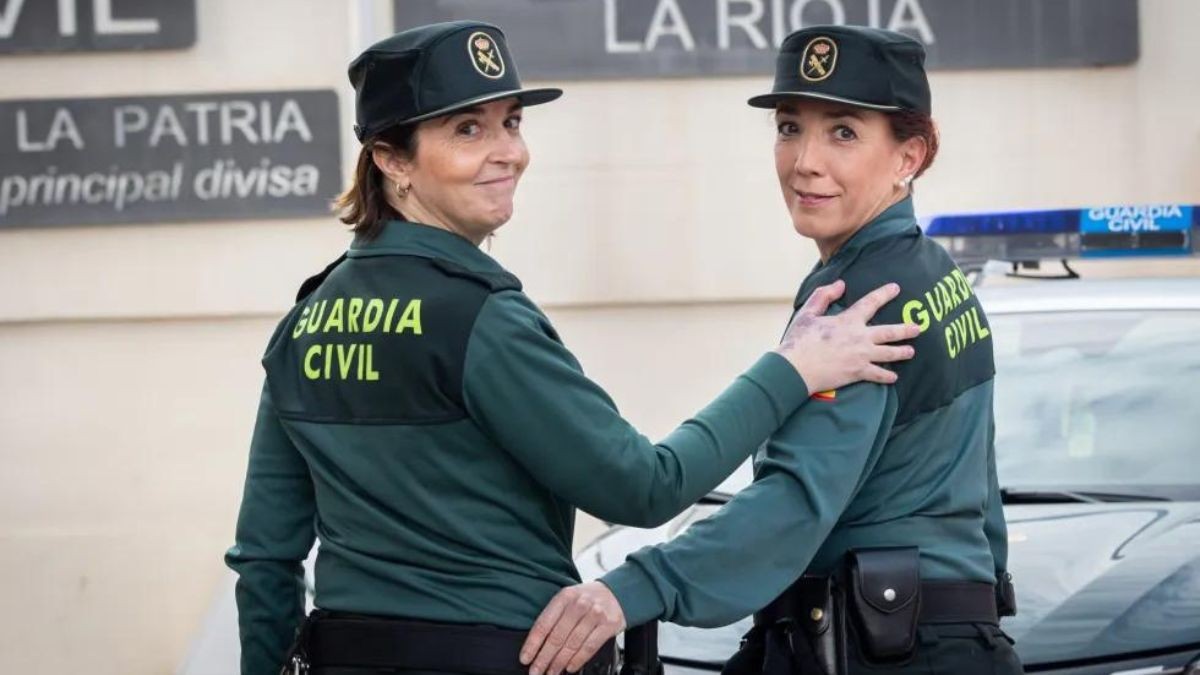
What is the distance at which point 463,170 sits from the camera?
2.91m

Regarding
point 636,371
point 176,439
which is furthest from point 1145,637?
point 176,439

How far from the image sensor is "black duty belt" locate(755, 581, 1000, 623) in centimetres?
297

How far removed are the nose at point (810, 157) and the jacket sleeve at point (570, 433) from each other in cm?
46

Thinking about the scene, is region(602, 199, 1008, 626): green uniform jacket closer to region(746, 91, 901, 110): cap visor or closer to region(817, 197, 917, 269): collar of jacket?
region(817, 197, 917, 269): collar of jacket

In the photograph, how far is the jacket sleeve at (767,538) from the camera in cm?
291

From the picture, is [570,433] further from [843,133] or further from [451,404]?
[843,133]

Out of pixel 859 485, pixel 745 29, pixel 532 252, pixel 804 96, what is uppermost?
pixel 745 29

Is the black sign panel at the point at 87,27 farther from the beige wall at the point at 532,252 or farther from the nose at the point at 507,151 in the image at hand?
the nose at the point at 507,151

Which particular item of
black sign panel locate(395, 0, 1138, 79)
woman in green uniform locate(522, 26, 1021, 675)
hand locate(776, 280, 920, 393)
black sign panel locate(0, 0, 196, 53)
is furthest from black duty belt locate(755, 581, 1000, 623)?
black sign panel locate(0, 0, 196, 53)

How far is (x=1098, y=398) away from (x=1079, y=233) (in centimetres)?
56

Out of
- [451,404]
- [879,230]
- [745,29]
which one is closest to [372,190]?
[451,404]

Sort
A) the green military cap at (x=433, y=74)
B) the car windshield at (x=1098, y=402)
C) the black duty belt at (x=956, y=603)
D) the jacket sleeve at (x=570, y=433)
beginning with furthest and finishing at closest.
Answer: the car windshield at (x=1098, y=402)
the black duty belt at (x=956, y=603)
the green military cap at (x=433, y=74)
the jacket sleeve at (x=570, y=433)

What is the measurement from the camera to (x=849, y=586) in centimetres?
298

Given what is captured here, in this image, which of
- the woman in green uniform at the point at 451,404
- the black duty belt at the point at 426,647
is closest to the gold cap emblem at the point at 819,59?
the woman in green uniform at the point at 451,404
